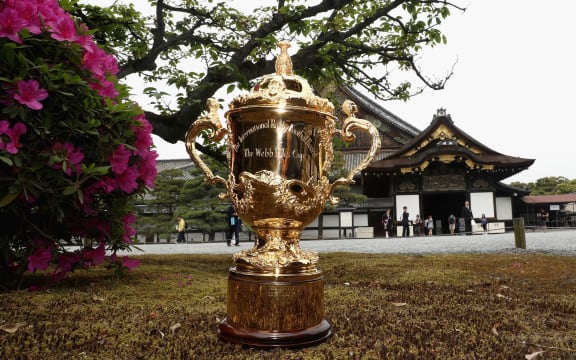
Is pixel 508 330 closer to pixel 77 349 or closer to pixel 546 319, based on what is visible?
pixel 546 319

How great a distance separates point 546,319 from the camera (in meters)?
2.51

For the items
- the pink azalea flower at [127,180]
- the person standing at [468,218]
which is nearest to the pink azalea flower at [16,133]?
the pink azalea flower at [127,180]

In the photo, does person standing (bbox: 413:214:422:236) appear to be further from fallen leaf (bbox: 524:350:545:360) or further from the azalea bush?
fallen leaf (bbox: 524:350:545:360)

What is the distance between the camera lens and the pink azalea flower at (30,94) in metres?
2.45

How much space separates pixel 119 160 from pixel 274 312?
69.0 inches

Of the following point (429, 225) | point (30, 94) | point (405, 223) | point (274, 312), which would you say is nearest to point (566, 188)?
point (429, 225)

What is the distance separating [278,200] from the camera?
211 centimetres

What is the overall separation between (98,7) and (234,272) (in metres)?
4.33

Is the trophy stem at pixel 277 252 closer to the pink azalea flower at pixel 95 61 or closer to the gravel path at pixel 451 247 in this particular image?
the pink azalea flower at pixel 95 61

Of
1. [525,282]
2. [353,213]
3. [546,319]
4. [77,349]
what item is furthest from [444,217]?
[77,349]

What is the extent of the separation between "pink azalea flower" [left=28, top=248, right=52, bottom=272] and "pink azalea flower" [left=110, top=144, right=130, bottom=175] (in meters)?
0.75

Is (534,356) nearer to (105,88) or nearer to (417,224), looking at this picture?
(105,88)

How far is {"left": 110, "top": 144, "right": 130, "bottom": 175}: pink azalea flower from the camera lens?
9.82 feet

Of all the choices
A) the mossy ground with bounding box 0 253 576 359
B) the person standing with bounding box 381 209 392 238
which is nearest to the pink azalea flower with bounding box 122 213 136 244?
the mossy ground with bounding box 0 253 576 359
